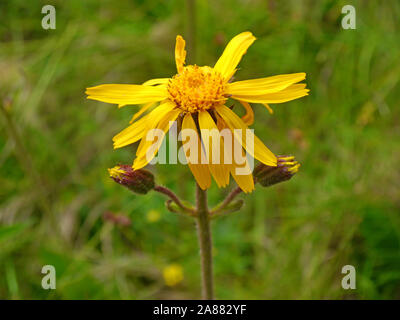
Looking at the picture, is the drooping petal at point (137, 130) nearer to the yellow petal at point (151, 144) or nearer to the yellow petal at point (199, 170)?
the yellow petal at point (151, 144)

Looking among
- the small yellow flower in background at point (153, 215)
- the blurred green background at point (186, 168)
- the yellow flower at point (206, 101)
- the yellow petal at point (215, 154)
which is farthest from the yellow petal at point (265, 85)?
the small yellow flower in background at point (153, 215)

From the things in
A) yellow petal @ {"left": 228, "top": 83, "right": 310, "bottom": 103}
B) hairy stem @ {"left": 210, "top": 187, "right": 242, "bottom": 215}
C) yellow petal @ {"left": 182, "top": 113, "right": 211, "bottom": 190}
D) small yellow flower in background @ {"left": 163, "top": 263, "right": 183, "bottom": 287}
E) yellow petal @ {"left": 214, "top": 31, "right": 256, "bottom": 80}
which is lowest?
small yellow flower in background @ {"left": 163, "top": 263, "right": 183, "bottom": 287}

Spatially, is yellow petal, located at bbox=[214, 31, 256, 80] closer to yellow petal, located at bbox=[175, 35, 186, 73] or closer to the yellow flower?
the yellow flower

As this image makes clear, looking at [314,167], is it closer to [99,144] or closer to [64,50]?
[99,144]

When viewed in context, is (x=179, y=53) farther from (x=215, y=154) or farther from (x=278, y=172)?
(x=278, y=172)

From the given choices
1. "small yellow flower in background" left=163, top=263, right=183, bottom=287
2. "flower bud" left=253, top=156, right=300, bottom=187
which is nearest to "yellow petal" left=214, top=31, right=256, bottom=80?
"flower bud" left=253, top=156, right=300, bottom=187

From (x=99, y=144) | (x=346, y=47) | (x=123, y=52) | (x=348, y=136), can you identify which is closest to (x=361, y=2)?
(x=346, y=47)

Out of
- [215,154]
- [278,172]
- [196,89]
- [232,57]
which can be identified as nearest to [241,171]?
[215,154]
